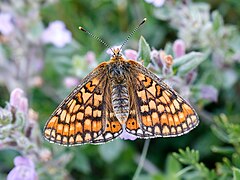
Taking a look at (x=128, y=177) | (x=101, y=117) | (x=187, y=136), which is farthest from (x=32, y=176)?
(x=187, y=136)

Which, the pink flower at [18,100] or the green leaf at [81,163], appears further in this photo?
the green leaf at [81,163]

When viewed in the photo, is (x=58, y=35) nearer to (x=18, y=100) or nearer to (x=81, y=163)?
(x=81, y=163)

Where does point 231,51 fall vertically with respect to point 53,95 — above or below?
below

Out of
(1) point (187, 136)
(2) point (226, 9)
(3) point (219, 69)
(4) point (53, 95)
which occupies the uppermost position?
(2) point (226, 9)

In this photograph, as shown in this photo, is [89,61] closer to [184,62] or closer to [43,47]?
[184,62]

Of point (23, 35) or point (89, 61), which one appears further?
point (23, 35)

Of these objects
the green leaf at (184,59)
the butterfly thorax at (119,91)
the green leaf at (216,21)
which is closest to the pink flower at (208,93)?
the green leaf at (216,21)

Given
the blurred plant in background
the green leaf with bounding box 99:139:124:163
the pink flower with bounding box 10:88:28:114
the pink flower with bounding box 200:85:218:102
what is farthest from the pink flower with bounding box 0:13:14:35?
the pink flower with bounding box 200:85:218:102

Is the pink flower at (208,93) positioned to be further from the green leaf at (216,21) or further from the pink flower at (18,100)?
the pink flower at (18,100)

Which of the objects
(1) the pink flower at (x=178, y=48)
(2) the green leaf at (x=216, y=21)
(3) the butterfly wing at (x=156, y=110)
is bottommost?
(3) the butterfly wing at (x=156, y=110)
